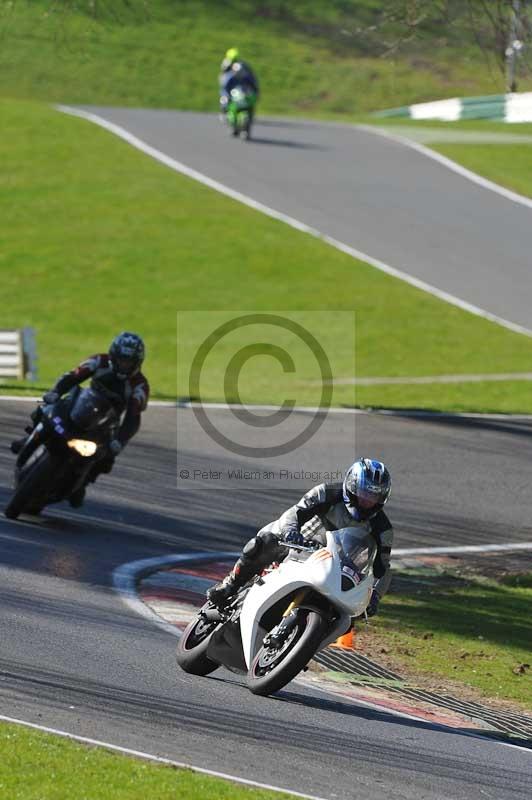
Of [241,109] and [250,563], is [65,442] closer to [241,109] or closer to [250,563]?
[250,563]

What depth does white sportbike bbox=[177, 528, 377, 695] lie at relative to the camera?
26.7 ft

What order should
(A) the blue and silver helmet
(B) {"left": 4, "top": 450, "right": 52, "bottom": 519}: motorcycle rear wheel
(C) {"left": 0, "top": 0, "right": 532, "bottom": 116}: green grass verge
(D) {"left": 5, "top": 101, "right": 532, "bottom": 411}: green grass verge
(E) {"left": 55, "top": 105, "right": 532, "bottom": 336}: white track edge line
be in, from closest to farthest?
(A) the blue and silver helmet, (B) {"left": 4, "top": 450, "right": 52, "bottom": 519}: motorcycle rear wheel, (D) {"left": 5, "top": 101, "right": 532, "bottom": 411}: green grass verge, (E) {"left": 55, "top": 105, "right": 532, "bottom": 336}: white track edge line, (C) {"left": 0, "top": 0, "right": 532, "bottom": 116}: green grass verge

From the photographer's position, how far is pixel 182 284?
29281mm

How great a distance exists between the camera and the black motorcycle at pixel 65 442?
1252 cm

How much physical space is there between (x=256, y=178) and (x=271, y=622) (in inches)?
1105

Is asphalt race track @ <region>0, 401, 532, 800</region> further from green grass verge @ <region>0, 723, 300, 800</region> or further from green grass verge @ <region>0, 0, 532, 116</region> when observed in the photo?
green grass verge @ <region>0, 0, 532, 116</region>

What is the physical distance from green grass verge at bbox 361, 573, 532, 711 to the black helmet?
10.5 ft

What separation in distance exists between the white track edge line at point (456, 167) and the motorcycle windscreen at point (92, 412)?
965 inches

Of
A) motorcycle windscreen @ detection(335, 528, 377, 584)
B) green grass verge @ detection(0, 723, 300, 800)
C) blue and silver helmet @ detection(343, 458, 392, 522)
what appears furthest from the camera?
blue and silver helmet @ detection(343, 458, 392, 522)

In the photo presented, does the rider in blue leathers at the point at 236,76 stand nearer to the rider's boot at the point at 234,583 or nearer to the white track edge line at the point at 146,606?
the white track edge line at the point at 146,606

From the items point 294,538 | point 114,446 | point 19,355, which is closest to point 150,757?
point 294,538

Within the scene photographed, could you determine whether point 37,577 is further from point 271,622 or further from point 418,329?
point 418,329

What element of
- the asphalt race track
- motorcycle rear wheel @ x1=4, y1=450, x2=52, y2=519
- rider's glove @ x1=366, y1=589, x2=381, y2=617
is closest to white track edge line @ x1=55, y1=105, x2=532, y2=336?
the asphalt race track

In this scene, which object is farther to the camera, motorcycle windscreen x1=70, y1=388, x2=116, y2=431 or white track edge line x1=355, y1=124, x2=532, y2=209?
white track edge line x1=355, y1=124, x2=532, y2=209
